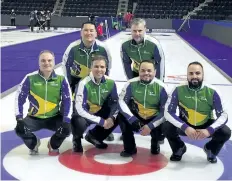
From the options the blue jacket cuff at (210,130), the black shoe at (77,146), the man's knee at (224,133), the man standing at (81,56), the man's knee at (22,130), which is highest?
the man standing at (81,56)

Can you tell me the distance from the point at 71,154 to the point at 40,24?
2267cm

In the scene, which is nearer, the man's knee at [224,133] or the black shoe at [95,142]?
the man's knee at [224,133]

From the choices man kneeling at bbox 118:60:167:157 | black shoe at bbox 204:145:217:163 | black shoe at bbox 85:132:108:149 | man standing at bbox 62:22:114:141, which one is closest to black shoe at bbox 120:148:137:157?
man kneeling at bbox 118:60:167:157

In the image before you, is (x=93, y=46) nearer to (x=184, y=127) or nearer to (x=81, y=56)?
(x=81, y=56)

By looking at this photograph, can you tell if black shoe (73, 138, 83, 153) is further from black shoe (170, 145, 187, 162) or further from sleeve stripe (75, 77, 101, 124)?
black shoe (170, 145, 187, 162)

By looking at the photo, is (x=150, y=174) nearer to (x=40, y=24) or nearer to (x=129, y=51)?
(x=129, y=51)

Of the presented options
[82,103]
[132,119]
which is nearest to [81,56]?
[82,103]

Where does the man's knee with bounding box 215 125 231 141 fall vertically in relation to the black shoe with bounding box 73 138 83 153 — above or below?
above

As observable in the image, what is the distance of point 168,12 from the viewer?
1288 inches

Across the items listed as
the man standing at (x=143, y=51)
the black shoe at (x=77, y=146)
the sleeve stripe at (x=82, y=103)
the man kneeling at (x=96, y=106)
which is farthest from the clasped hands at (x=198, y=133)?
the man standing at (x=143, y=51)

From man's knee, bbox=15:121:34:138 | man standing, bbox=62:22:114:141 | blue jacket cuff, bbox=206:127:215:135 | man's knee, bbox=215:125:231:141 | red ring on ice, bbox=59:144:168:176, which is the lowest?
red ring on ice, bbox=59:144:168:176

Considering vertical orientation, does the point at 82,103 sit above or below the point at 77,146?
above

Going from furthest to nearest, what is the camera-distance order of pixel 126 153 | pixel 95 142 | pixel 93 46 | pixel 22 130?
pixel 93 46, pixel 95 142, pixel 126 153, pixel 22 130

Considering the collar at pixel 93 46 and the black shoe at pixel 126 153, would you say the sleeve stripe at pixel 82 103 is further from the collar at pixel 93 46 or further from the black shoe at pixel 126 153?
the collar at pixel 93 46
